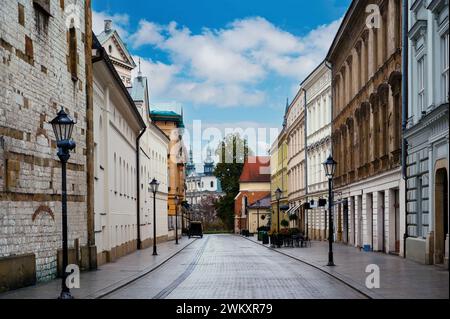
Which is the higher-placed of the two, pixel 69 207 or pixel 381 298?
pixel 69 207

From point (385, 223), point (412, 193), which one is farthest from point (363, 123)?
point (412, 193)

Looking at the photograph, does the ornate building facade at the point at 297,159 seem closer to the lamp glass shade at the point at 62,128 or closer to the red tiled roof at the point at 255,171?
the red tiled roof at the point at 255,171

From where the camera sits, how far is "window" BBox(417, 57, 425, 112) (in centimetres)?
2644

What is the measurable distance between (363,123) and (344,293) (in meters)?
23.4

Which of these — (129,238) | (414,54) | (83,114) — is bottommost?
(129,238)

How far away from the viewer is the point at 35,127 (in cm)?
2027

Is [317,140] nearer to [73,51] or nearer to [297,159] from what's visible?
[297,159]

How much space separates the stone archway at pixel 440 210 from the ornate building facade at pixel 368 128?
5410 millimetres

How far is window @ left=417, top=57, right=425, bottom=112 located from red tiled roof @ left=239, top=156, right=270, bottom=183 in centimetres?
9315

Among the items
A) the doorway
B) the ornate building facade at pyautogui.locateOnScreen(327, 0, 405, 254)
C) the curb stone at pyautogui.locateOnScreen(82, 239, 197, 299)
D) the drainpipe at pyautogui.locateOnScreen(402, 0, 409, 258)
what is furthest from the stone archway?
the curb stone at pyautogui.locateOnScreen(82, 239, 197, 299)

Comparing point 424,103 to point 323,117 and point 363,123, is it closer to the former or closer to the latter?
point 363,123

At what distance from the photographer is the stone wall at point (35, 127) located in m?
18.2

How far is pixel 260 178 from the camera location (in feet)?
401
